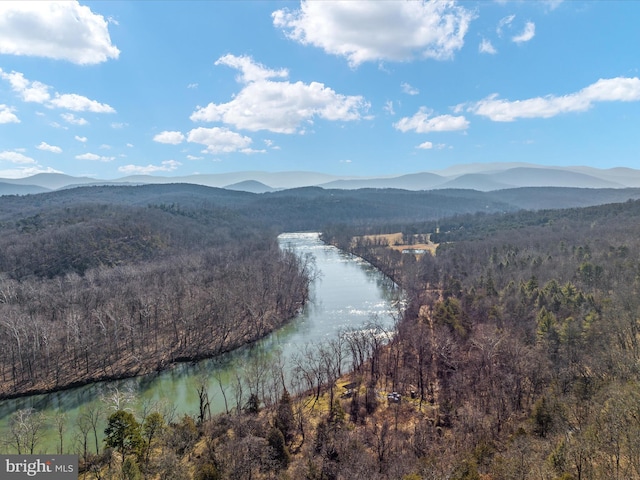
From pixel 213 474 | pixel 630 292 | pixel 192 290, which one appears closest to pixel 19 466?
pixel 213 474

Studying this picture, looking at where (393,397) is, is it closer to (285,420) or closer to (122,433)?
(285,420)

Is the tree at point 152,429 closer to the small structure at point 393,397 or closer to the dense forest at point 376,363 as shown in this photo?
the dense forest at point 376,363

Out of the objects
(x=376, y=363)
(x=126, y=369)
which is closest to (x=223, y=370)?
(x=126, y=369)

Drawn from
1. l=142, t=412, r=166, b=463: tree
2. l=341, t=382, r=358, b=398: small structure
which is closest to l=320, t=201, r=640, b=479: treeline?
l=341, t=382, r=358, b=398: small structure

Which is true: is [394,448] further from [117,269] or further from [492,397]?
[117,269]

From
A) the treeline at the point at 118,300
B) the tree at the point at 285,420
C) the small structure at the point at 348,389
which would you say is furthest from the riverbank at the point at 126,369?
the tree at the point at 285,420

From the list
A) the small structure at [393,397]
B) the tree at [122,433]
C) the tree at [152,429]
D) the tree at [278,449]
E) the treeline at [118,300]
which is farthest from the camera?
the treeline at [118,300]

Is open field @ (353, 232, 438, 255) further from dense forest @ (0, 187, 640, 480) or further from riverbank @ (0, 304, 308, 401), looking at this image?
riverbank @ (0, 304, 308, 401)
